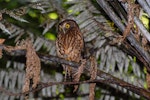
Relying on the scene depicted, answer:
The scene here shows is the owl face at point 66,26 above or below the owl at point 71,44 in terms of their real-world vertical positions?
above

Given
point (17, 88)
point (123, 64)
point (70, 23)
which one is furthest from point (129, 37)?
point (17, 88)

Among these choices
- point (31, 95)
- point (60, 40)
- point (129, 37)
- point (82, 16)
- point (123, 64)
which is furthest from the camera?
point (31, 95)

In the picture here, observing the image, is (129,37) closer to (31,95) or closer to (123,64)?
(123,64)

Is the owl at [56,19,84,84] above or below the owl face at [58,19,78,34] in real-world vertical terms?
below

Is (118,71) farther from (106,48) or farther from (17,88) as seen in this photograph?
(17,88)

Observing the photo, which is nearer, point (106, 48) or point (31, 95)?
point (106, 48)

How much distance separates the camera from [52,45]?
2.49 m

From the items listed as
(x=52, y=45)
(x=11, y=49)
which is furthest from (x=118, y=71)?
(x=11, y=49)

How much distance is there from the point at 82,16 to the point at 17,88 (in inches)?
27.2

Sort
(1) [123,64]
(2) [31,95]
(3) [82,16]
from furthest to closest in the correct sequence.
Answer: (2) [31,95]
(1) [123,64]
(3) [82,16]

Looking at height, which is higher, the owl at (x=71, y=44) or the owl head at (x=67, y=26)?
the owl head at (x=67, y=26)

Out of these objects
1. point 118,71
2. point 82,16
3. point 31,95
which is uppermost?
point 82,16

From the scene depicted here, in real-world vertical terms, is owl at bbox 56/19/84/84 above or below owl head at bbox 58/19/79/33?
below

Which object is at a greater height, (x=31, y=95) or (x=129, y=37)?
(x=129, y=37)
